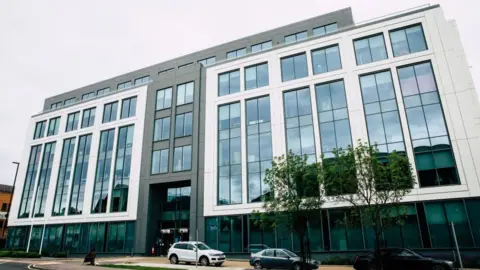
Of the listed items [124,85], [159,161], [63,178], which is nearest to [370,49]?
[159,161]

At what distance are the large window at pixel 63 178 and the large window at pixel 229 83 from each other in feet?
76.6

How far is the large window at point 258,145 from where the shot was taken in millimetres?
30391

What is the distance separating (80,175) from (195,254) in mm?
25168

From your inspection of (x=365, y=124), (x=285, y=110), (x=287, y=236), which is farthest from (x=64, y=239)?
(x=365, y=124)

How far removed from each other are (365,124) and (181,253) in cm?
1845

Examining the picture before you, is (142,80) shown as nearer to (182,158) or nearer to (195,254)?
(182,158)

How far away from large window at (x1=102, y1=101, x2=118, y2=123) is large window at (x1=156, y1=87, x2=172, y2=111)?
281 inches

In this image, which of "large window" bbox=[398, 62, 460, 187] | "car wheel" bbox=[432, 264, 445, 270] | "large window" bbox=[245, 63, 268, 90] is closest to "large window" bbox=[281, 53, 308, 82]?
"large window" bbox=[245, 63, 268, 90]

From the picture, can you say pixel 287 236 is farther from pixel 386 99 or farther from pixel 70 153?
pixel 70 153

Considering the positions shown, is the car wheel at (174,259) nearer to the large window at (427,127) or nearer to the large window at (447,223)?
the large window at (447,223)

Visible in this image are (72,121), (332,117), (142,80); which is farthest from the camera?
(142,80)

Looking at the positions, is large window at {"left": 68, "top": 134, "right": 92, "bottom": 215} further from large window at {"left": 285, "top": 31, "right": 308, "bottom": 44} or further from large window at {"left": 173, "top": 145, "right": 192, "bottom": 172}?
large window at {"left": 285, "top": 31, "right": 308, "bottom": 44}

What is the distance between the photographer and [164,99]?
39.3 m

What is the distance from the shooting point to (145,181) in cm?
3631
